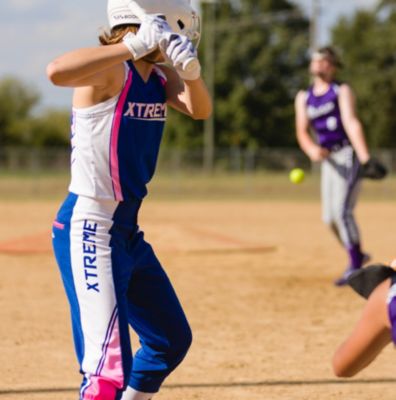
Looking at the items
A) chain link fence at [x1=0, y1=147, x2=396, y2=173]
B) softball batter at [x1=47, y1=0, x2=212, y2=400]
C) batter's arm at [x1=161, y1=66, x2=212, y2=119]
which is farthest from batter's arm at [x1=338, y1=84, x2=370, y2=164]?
chain link fence at [x1=0, y1=147, x2=396, y2=173]

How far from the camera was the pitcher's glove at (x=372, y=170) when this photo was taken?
29.9ft

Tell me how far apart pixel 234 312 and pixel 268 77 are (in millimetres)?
49347

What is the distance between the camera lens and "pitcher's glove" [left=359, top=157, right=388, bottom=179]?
911cm

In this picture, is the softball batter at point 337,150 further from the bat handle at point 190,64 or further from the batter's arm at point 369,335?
the batter's arm at point 369,335

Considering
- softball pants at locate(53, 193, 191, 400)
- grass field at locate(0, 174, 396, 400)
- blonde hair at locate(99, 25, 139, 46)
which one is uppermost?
blonde hair at locate(99, 25, 139, 46)

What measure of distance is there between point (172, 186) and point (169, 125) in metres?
22.9

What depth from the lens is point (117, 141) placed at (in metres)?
3.71

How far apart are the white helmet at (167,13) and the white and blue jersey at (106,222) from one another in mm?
222

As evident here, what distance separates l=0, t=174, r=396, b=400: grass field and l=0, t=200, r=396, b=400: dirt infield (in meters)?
0.01

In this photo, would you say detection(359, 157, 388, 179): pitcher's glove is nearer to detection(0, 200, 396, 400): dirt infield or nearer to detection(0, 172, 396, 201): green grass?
detection(0, 200, 396, 400): dirt infield

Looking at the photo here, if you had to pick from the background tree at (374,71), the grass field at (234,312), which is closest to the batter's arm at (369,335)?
the grass field at (234,312)

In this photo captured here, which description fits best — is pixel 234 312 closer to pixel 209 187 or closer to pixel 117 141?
pixel 117 141

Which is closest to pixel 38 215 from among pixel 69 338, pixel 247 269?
pixel 247 269

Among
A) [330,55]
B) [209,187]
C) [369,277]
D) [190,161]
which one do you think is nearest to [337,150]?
[330,55]
